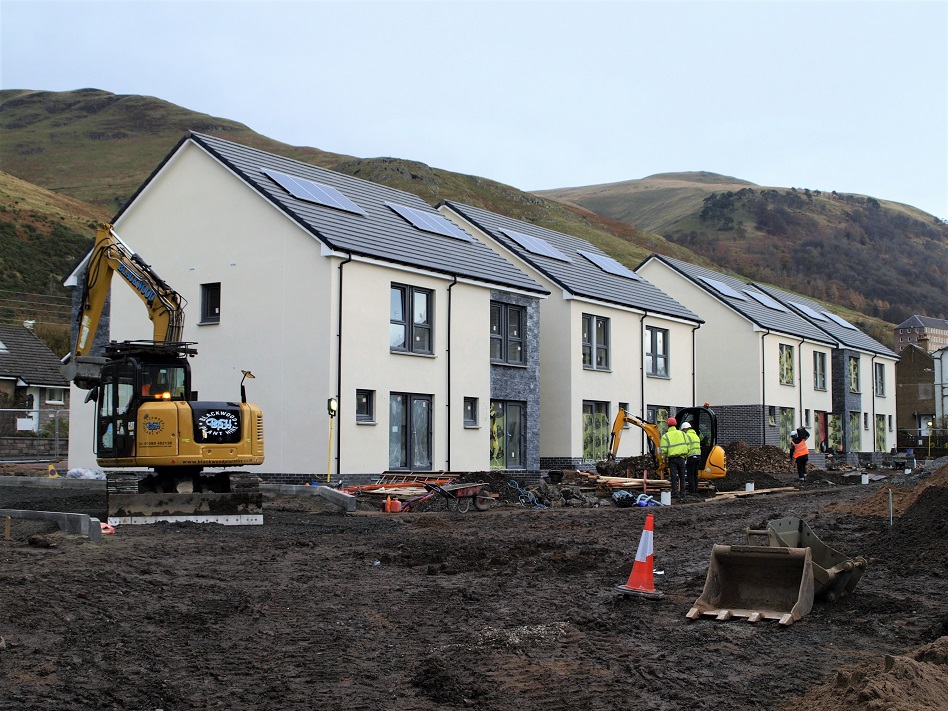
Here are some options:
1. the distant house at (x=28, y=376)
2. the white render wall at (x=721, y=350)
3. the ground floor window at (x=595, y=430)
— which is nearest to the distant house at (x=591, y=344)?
the ground floor window at (x=595, y=430)

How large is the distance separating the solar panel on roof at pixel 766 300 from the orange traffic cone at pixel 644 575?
3660cm

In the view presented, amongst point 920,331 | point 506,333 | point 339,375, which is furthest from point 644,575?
point 920,331

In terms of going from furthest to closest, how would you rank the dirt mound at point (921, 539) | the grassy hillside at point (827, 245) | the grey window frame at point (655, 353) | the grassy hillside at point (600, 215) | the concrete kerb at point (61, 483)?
the grassy hillside at point (827, 245) → the grassy hillside at point (600, 215) → the grey window frame at point (655, 353) → the concrete kerb at point (61, 483) → the dirt mound at point (921, 539)

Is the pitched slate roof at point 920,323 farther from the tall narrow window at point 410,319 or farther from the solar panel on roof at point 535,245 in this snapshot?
the tall narrow window at point 410,319

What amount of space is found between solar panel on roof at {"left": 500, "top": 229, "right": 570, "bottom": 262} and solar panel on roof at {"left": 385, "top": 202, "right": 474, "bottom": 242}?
3.34 meters

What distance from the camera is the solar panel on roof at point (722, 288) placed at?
136 feet

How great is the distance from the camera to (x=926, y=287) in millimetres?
143500

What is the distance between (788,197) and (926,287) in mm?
28601

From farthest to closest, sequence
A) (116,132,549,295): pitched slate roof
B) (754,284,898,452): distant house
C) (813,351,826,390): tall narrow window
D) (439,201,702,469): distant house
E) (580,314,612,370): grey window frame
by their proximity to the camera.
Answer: (754,284,898,452): distant house, (813,351,826,390): tall narrow window, (580,314,612,370): grey window frame, (439,201,702,469): distant house, (116,132,549,295): pitched slate roof

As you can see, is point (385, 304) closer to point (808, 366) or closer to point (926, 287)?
point (808, 366)

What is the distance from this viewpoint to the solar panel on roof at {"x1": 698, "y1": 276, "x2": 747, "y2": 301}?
4150 cm

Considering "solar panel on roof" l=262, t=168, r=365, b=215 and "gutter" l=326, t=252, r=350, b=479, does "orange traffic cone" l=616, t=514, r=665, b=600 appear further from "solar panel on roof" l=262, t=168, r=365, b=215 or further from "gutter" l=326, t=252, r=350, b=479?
"solar panel on roof" l=262, t=168, r=365, b=215

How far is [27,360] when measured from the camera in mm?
52406

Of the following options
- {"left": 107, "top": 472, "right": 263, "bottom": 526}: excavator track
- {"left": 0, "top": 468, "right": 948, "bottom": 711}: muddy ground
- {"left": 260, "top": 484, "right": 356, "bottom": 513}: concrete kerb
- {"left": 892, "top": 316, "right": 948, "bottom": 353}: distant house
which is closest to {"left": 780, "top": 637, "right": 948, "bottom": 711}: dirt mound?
{"left": 0, "top": 468, "right": 948, "bottom": 711}: muddy ground
